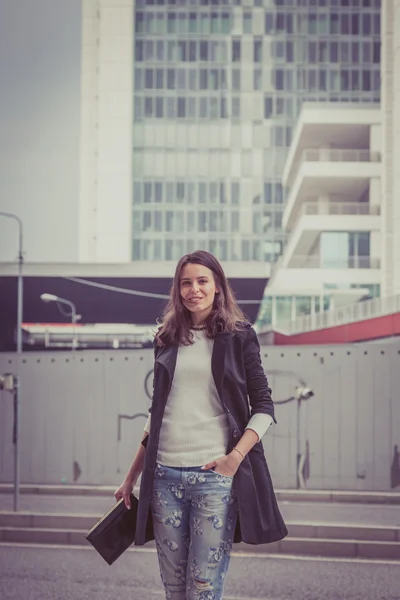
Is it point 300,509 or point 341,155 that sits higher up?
point 341,155

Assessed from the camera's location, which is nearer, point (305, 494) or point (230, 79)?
point (305, 494)

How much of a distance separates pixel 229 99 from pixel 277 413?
84.8 meters

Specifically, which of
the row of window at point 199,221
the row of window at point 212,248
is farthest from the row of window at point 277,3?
the row of window at point 212,248

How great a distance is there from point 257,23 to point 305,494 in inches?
3569

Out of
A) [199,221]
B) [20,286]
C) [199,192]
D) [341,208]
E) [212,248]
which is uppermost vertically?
[199,192]

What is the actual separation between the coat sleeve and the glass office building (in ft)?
289

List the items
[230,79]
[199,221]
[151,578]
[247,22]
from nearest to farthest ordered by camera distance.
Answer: [151,578]
[199,221]
[230,79]
[247,22]

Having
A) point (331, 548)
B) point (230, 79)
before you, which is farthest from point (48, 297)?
point (230, 79)

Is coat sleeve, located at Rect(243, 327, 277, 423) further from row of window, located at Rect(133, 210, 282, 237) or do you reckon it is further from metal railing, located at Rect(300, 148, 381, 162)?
row of window, located at Rect(133, 210, 282, 237)

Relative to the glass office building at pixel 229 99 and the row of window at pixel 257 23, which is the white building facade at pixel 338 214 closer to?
the glass office building at pixel 229 99

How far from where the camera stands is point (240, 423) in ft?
11.3

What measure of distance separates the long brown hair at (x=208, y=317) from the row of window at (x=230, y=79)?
304 ft

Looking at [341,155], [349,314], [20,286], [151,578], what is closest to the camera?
[151,578]

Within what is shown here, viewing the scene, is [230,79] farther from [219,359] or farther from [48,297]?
[219,359]
